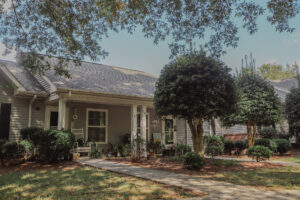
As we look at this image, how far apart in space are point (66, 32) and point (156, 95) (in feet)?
11.9

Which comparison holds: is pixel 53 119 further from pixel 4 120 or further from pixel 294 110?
pixel 294 110

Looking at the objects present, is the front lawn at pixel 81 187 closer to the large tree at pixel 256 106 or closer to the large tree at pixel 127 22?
the large tree at pixel 127 22

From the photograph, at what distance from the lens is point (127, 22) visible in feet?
22.6

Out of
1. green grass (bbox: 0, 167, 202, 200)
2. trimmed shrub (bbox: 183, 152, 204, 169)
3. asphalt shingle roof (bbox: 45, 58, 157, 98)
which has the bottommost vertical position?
green grass (bbox: 0, 167, 202, 200)

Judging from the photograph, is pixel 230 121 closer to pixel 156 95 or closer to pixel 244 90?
pixel 244 90

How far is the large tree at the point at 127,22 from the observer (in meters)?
6.58

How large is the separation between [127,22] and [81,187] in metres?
4.54

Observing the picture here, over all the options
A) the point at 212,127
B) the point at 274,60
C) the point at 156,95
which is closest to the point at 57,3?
the point at 156,95

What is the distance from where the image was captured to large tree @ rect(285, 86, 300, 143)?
14.7 m

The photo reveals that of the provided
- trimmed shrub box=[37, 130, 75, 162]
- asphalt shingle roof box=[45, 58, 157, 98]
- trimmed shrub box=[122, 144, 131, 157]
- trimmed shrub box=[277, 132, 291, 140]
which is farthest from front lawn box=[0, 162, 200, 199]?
trimmed shrub box=[277, 132, 291, 140]

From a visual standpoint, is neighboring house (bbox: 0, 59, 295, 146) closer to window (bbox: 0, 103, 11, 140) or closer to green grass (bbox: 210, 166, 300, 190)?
window (bbox: 0, 103, 11, 140)

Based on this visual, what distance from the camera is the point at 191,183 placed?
535cm

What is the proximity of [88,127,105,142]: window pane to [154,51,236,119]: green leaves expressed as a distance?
16.4 feet

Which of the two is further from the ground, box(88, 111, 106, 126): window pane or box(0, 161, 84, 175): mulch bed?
box(88, 111, 106, 126): window pane
